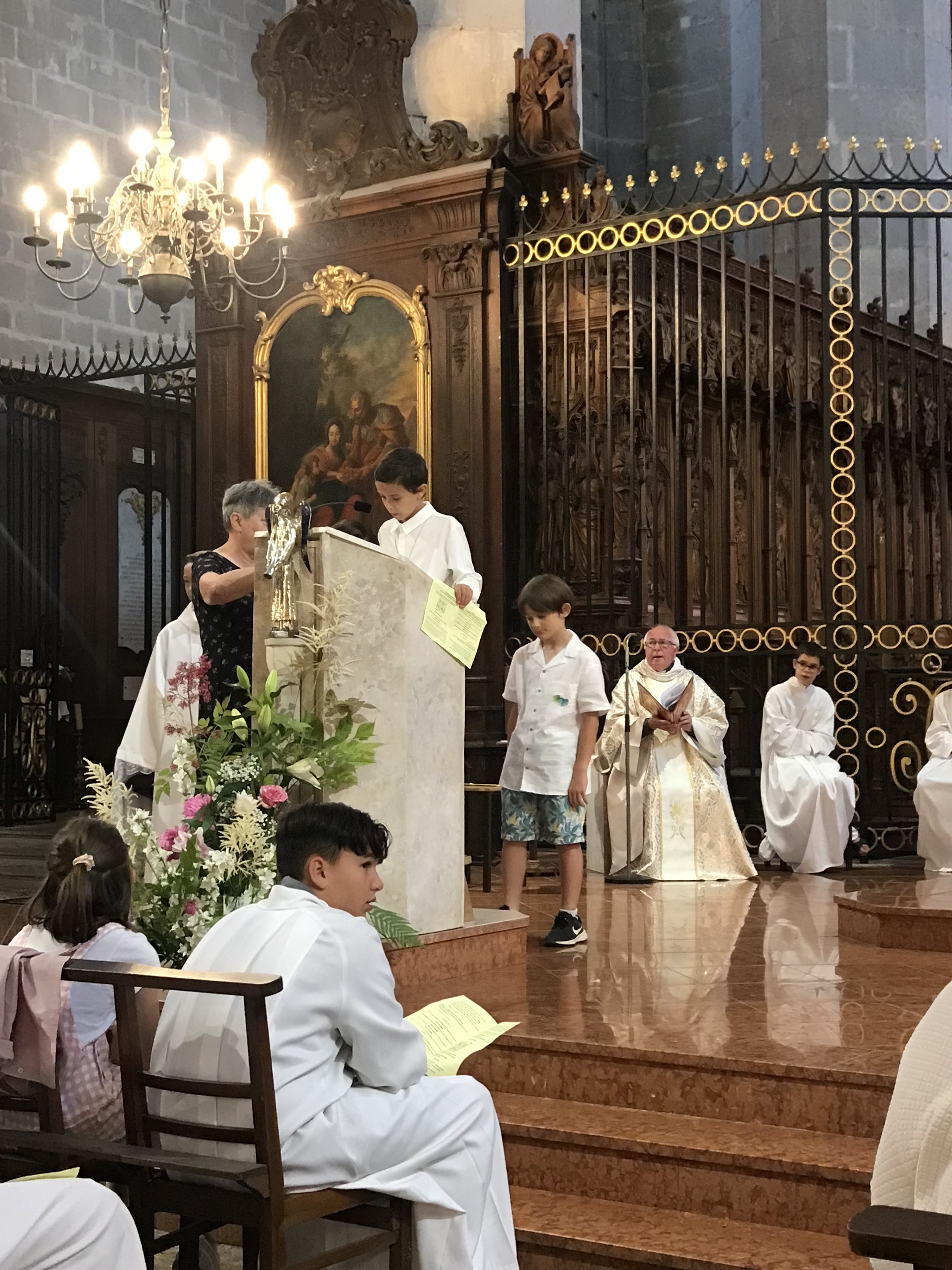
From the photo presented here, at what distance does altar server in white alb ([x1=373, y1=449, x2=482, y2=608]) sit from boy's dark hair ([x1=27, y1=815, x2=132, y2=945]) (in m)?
2.52

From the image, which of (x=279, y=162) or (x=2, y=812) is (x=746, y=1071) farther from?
(x=2, y=812)

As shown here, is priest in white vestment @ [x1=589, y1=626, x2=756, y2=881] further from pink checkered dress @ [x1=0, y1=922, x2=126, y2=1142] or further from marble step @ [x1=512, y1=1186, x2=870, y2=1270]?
pink checkered dress @ [x1=0, y1=922, x2=126, y2=1142]

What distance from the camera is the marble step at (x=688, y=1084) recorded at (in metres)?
4.28

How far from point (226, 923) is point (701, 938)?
3812 mm

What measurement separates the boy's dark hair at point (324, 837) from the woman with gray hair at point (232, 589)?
188 centimetres

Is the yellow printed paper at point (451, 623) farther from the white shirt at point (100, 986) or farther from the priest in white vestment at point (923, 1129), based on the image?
the priest in white vestment at point (923, 1129)

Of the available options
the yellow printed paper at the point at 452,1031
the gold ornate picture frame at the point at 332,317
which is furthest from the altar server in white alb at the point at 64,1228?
the gold ornate picture frame at the point at 332,317

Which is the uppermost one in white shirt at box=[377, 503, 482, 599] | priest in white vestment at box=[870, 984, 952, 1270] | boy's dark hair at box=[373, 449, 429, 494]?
boy's dark hair at box=[373, 449, 429, 494]

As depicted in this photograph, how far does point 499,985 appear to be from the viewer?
561 centimetres

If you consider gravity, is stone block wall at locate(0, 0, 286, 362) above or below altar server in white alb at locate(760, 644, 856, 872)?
above

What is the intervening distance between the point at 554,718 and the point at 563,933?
2.80 feet

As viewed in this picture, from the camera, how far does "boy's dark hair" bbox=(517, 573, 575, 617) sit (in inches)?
253

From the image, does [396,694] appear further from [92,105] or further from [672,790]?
[92,105]

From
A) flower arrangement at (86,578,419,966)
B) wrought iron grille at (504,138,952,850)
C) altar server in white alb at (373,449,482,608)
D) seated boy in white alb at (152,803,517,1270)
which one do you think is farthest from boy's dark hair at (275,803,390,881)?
wrought iron grille at (504,138,952,850)
